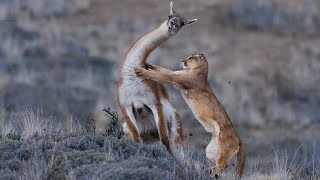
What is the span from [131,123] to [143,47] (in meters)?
0.98

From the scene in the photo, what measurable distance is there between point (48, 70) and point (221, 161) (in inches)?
955

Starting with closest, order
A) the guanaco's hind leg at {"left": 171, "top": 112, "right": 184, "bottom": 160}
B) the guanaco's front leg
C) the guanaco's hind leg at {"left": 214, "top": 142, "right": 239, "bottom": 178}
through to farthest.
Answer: the guanaco's hind leg at {"left": 214, "top": 142, "right": 239, "bottom": 178} < the guanaco's front leg < the guanaco's hind leg at {"left": 171, "top": 112, "right": 184, "bottom": 160}

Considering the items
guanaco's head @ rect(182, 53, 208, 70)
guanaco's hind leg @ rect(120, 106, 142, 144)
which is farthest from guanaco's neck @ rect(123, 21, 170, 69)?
guanaco's hind leg @ rect(120, 106, 142, 144)

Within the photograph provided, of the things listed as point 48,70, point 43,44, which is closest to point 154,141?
point 48,70

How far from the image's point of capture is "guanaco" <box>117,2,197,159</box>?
15508mm

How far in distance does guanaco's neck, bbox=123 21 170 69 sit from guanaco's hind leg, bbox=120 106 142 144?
572 mm

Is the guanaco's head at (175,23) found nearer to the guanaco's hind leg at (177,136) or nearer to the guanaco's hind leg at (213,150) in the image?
the guanaco's hind leg at (177,136)

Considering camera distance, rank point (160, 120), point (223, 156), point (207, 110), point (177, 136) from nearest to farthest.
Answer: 1. point (223, 156)
2. point (207, 110)
3. point (160, 120)
4. point (177, 136)

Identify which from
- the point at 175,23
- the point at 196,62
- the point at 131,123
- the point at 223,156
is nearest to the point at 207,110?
the point at 223,156

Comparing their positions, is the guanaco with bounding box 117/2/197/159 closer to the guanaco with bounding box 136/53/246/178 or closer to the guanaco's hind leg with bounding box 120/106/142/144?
the guanaco's hind leg with bounding box 120/106/142/144

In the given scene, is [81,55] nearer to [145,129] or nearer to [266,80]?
[266,80]

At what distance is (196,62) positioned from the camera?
15555 millimetres

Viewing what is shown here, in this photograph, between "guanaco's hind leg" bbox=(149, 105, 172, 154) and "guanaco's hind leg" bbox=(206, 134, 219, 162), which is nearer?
"guanaco's hind leg" bbox=(206, 134, 219, 162)

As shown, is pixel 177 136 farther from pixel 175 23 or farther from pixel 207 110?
pixel 175 23
